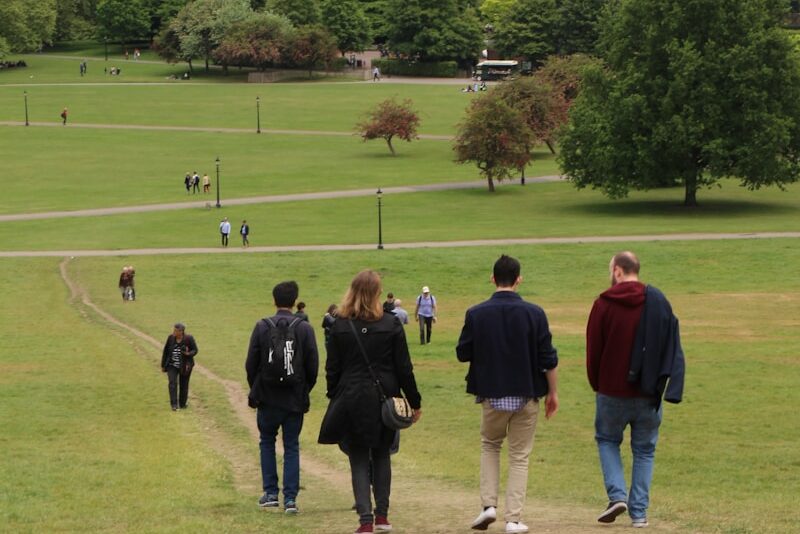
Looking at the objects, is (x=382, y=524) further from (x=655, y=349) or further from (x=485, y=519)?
(x=655, y=349)

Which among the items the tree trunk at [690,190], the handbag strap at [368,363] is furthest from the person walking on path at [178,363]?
the tree trunk at [690,190]

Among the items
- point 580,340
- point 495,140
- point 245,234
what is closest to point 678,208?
point 495,140

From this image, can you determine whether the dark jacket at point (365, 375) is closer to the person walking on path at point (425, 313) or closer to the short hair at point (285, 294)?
the short hair at point (285, 294)

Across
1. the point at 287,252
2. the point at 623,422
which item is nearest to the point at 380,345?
the point at 623,422

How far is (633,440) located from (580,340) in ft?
78.2

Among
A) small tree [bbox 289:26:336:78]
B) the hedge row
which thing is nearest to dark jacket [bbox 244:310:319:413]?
small tree [bbox 289:26:336:78]

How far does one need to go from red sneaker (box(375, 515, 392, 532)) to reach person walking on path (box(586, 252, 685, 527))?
6.11ft

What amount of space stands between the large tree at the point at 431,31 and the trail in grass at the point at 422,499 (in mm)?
131024

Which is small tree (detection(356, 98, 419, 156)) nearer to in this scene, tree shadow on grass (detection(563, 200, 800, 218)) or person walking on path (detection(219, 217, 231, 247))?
tree shadow on grass (detection(563, 200, 800, 218))

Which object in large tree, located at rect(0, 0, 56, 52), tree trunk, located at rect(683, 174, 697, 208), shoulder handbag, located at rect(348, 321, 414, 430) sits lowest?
tree trunk, located at rect(683, 174, 697, 208)

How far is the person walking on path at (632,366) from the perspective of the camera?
11.9m

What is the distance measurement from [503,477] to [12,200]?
215ft

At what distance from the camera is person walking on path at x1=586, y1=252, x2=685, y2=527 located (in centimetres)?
1188

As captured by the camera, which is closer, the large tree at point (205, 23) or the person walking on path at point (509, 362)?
the person walking on path at point (509, 362)
